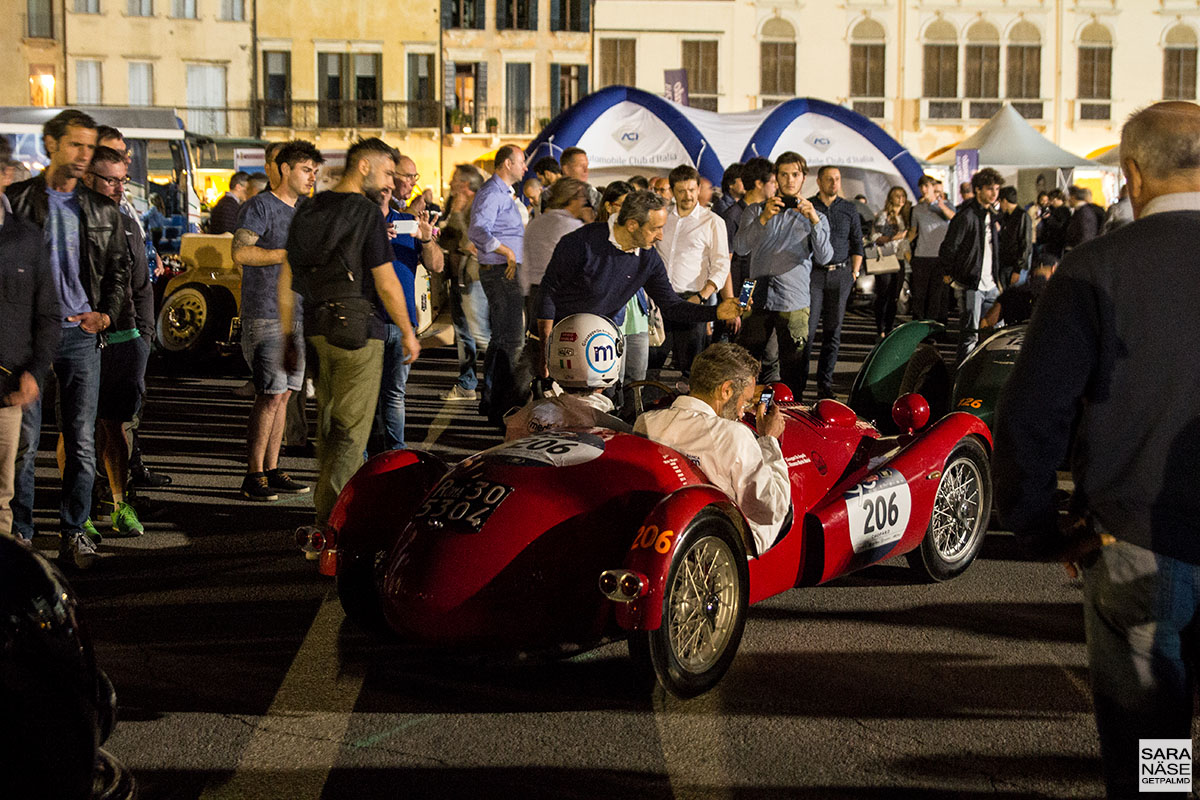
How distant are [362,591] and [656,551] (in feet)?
4.02

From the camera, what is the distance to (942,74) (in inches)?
1833

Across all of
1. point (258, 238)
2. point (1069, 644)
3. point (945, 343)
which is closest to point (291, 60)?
point (945, 343)

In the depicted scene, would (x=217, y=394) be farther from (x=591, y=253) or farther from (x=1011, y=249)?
(x=1011, y=249)

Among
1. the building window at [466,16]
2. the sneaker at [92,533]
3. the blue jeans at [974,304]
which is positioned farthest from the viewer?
the building window at [466,16]

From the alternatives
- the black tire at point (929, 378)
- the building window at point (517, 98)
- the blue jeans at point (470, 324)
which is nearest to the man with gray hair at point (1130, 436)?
the black tire at point (929, 378)

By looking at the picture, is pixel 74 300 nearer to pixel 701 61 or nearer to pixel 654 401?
pixel 654 401

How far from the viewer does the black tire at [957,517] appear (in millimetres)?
5879

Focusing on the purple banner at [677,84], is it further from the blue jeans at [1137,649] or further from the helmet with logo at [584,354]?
the blue jeans at [1137,649]

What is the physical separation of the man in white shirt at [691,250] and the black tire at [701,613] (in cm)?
531

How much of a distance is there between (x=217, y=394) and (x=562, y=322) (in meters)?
7.14

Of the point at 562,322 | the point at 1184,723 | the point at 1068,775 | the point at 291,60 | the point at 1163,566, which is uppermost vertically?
the point at 291,60

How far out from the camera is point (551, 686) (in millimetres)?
4516

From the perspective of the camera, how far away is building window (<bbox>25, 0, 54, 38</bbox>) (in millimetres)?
48219

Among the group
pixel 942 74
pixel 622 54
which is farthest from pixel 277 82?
pixel 942 74
